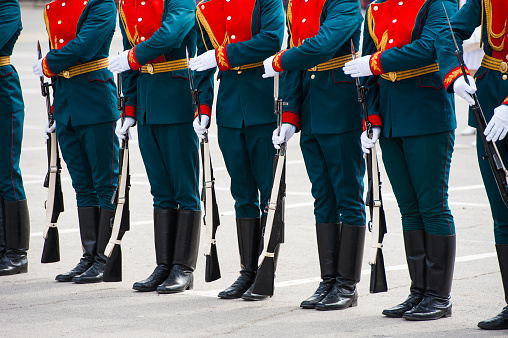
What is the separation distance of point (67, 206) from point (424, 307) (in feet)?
15.5

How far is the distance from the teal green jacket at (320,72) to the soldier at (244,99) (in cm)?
Answer: 19

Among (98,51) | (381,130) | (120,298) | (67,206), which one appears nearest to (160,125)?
(98,51)

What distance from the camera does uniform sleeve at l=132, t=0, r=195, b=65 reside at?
5492mm

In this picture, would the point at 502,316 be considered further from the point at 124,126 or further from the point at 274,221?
the point at 124,126

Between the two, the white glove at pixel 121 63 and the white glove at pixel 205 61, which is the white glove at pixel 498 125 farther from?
the white glove at pixel 121 63

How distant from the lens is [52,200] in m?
6.29

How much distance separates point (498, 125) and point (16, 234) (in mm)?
3649

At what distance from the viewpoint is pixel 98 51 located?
6047mm

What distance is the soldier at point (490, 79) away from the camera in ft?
14.7

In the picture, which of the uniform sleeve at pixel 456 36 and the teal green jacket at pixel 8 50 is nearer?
the uniform sleeve at pixel 456 36

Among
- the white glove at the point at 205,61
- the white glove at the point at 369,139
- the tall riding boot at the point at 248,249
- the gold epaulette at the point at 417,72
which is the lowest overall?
the tall riding boot at the point at 248,249

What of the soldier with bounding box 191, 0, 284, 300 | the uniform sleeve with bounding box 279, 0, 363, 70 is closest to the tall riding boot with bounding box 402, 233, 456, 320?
the soldier with bounding box 191, 0, 284, 300

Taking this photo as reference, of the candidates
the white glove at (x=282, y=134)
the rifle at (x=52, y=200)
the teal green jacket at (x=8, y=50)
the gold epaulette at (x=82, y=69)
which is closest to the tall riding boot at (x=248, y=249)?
the white glove at (x=282, y=134)

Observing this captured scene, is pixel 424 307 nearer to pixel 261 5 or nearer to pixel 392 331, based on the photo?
pixel 392 331
